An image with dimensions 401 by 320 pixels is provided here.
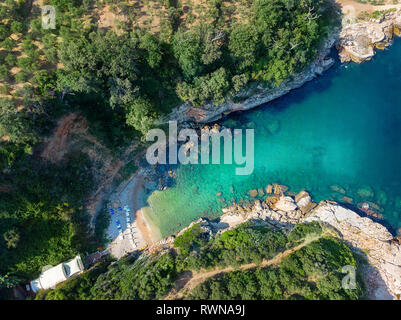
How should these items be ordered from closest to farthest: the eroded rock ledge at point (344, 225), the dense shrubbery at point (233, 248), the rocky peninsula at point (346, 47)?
the dense shrubbery at point (233, 248)
the eroded rock ledge at point (344, 225)
the rocky peninsula at point (346, 47)

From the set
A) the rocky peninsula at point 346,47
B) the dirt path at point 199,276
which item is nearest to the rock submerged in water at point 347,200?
the dirt path at point 199,276

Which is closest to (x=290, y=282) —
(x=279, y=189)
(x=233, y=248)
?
(x=233, y=248)

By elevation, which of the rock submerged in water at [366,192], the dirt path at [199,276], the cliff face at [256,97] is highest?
the cliff face at [256,97]

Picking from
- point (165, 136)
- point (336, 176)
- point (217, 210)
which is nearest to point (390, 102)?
point (336, 176)

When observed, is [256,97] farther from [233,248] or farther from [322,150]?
[233,248]

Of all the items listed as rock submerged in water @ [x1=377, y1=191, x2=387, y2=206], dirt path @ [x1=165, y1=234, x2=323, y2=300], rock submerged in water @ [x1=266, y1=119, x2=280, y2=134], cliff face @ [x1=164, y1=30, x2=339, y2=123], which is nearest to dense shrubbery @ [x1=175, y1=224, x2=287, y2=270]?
dirt path @ [x1=165, y1=234, x2=323, y2=300]

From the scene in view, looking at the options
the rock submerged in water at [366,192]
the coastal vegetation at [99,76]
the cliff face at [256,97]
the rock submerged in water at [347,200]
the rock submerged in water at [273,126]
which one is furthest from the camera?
the rock submerged in water at [273,126]

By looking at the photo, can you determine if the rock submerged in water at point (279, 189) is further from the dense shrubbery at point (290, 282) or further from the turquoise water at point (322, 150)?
the dense shrubbery at point (290, 282)
